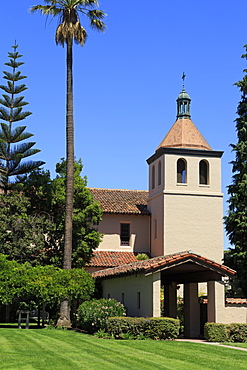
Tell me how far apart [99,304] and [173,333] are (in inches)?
146

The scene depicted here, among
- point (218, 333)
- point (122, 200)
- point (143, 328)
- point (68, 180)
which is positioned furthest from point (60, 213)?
point (218, 333)

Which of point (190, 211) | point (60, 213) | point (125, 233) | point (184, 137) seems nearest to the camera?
point (60, 213)

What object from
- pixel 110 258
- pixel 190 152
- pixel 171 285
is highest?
pixel 190 152

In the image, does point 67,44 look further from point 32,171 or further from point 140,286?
point 140,286

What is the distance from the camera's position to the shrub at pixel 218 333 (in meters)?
21.5

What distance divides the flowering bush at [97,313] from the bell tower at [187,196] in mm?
11284

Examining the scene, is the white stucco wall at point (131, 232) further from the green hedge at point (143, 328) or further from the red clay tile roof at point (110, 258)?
the green hedge at point (143, 328)

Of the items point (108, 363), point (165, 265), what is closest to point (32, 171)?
point (165, 265)

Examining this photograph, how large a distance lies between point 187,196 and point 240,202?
547 centimetres

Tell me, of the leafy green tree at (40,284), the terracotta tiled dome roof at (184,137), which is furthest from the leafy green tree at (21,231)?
the terracotta tiled dome roof at (184,137)

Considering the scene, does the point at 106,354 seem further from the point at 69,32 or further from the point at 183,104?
the point at 183,104

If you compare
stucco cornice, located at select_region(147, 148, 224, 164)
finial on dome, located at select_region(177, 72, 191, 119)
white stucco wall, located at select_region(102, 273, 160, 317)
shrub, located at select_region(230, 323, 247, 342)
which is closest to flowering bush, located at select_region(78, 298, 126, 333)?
white stucco wall, located at select_region(102, 273, 160, 317)

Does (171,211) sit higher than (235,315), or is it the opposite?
(171,211)

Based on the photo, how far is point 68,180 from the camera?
2773 cm
